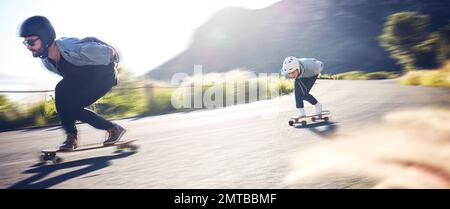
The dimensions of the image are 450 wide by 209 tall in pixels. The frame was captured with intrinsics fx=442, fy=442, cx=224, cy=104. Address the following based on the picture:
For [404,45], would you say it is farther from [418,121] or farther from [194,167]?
[194,167]

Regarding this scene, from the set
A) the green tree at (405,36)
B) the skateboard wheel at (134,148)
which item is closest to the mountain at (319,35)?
the green tree at (405,36)

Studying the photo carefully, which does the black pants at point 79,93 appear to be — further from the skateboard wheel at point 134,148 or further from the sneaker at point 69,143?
the skateboard wheel at point 134,148

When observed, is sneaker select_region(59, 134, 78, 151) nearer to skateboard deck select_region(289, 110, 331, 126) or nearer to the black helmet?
the black helmet

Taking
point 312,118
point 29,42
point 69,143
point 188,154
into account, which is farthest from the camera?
point 312,118

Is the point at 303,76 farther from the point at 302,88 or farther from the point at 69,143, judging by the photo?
the point at 69,143

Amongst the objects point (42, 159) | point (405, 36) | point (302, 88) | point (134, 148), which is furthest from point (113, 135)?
point (405, 36)

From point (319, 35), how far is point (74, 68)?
21251 millimetres

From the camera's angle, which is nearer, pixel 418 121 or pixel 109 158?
pixel 109 158

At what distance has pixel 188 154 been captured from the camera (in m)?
4.35

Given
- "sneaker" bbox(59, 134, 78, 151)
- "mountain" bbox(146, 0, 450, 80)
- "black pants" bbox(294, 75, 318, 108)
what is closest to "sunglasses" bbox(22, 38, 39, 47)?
"sneaker" bbox(59, 134, 78, 151)

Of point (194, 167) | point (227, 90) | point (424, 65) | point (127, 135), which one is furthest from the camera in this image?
point (424, 65)

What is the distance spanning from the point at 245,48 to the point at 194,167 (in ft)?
90.2
